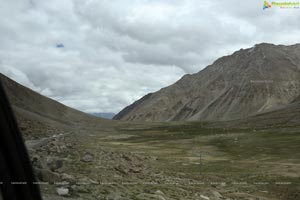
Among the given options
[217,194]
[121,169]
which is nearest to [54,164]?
[121,169]

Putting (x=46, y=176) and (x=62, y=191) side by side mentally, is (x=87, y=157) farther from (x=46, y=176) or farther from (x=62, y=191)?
(x=62, y=191)

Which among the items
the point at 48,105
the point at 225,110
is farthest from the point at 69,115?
the point at 225,110

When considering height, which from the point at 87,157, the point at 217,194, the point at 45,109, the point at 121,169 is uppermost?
the point at 45,109

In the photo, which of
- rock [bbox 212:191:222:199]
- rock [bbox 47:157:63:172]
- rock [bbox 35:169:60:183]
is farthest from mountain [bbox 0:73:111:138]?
rock [bbox 35:169:60:183]

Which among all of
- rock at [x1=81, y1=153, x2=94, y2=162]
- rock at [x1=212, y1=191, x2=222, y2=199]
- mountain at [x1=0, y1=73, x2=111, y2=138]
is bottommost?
rock at [x1=212, y1=191, x2=222, y2=199]

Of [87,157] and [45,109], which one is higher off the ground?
[45,109]

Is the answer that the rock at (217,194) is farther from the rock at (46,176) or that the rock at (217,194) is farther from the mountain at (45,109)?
the mountain at (45,109)

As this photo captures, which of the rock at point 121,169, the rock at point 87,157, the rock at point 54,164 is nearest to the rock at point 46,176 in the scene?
the rock at point 54,164

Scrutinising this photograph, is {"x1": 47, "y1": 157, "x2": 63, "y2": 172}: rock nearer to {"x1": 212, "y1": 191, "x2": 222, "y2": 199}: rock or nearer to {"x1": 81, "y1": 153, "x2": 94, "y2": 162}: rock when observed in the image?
{"x1": 81, "y1": 153, "x2": 94, "y2": 162}: rock

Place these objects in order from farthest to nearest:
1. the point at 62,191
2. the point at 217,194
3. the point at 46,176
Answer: the point at 217,194, the point at 46,176, the point at 62,191

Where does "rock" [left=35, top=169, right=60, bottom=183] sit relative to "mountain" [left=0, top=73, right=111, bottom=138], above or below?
below

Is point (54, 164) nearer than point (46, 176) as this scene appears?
No

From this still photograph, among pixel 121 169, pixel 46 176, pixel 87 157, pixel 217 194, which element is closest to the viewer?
pixel 46 176

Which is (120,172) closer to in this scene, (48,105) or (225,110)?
(48,105)
